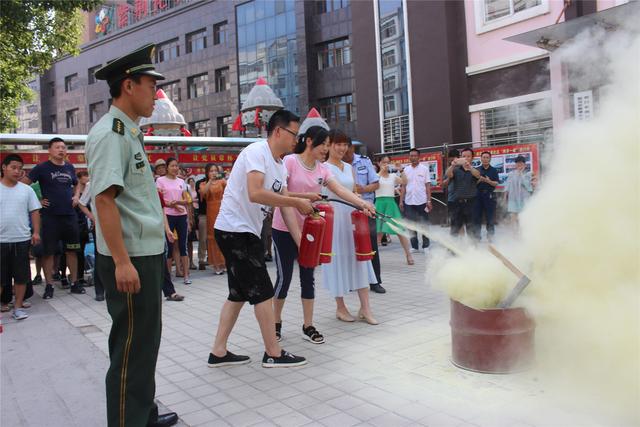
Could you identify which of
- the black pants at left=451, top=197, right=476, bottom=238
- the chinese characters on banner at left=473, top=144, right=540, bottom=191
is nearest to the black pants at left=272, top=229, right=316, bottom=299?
the black pants at left=451, top=197, right=476, bottom=238

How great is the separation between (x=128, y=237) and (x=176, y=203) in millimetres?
5076

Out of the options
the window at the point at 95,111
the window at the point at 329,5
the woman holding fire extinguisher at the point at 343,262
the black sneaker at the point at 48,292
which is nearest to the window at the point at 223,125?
the window at the point at 329,5

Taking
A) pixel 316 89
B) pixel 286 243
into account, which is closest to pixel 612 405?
pixel 286 243

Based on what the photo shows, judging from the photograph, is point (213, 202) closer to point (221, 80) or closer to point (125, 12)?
point (221, 80)

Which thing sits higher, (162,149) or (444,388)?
(162,149)

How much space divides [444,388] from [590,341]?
0.98 metres

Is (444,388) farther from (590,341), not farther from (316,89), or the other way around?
(316,89)

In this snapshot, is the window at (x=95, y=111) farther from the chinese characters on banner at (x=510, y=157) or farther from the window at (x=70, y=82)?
the chinese characters on banner at (x=510, y=157)

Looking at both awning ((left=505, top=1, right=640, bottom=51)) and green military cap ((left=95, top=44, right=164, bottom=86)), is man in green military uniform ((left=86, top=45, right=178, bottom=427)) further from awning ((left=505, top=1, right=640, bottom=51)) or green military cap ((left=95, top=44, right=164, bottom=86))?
awning ((left=505, top=1, right=640, bottom=51))

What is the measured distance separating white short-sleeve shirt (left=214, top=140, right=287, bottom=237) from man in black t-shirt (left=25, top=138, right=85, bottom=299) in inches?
164

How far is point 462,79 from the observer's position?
1620 cm

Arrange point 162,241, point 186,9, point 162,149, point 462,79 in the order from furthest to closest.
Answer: point 186,9, point 462,79, point 162,149, point 162,241

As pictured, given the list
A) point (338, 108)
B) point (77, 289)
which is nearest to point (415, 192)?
point (77, 289)

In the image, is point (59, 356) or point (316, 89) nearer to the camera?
point (59, 356)
